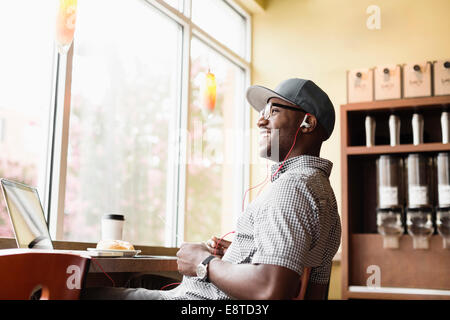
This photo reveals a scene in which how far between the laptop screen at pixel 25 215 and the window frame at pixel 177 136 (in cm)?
50

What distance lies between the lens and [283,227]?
1407 mm

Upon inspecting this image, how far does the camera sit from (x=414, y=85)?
338 centimetres

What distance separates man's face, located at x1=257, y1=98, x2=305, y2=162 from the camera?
71.4 inches

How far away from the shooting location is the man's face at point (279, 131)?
71.4 inches

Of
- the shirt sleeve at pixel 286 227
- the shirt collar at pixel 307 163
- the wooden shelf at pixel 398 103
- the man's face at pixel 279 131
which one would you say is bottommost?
the shirt sleeve at pixel 286 227

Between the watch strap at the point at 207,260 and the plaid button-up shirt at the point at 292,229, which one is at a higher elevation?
the plaid button-up shirt at the point at 292,229

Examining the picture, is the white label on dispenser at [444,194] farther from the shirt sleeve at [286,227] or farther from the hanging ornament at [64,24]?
the hanging ornament at [64,24]

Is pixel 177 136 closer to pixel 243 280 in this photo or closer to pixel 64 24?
pixel 64 24

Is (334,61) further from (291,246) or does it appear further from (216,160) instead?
(291,246)

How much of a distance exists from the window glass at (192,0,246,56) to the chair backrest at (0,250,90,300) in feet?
9.67

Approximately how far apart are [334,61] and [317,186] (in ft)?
9.79

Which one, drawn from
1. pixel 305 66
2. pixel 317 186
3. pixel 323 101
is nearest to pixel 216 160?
pixel 305 66

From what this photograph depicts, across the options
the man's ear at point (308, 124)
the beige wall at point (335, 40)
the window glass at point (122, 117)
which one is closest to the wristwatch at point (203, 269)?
the man's ear at point (308, 124)

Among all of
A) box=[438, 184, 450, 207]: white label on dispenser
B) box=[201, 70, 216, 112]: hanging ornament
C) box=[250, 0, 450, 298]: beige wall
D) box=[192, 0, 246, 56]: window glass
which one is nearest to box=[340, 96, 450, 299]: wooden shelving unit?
box=[438, 184, 450, 207]: white label on dispenser
